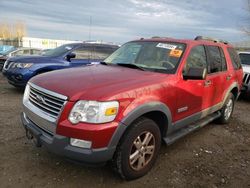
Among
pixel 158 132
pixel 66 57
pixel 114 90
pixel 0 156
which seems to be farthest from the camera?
pixel 66 57

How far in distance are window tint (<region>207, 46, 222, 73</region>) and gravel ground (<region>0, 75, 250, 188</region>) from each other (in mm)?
1352

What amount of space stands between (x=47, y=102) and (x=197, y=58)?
2.60m

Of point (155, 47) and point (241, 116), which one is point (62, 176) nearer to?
point (155, 47)

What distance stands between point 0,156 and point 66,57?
477cm

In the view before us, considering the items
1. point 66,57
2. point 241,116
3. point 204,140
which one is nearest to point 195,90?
point 204,140

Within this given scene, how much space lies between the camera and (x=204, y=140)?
4898mm

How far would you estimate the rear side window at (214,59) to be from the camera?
4684 mm

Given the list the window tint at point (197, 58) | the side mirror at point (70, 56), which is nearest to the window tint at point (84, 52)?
the side mirror at point (70, 56)

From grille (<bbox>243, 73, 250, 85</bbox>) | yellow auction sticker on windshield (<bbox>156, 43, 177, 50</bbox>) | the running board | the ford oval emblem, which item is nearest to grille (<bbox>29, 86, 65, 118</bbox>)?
the ford oval emblem

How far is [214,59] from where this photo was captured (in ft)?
15.9

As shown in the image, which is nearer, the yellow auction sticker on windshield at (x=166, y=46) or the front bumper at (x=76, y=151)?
the front bumper at (x=76, y=151)

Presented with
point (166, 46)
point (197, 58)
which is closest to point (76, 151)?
point (166, 46)

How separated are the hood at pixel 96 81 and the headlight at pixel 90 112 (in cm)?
7

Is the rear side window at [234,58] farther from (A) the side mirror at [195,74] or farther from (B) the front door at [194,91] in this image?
(A) the side mirror at [195,74]
